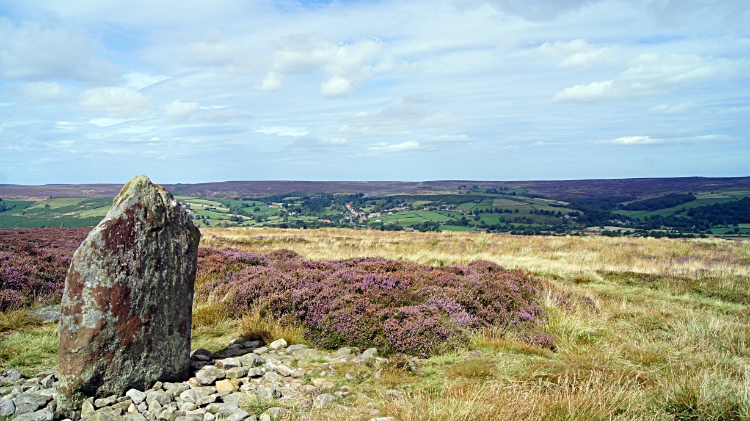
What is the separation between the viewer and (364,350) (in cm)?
675

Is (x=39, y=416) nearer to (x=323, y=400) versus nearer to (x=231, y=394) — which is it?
(x=231, y=394)

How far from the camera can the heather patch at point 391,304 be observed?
6.89 m

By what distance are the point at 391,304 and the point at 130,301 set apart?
15.4 ft

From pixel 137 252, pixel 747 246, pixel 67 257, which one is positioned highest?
pixel 137 252

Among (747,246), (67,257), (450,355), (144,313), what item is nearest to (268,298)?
(144,313)

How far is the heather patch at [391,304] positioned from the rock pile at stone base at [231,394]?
0.68 m

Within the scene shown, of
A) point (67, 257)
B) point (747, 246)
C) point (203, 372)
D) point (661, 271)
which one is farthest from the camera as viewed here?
point (747, 246)

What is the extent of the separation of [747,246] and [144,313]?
102 ft

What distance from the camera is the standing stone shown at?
475 cm

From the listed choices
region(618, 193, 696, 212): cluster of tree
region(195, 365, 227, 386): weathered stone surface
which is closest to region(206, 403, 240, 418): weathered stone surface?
region(195, 365, 227, 386): weathered stone surface

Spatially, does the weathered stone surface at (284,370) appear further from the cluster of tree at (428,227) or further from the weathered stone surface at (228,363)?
the cluster of tree at (428,227)

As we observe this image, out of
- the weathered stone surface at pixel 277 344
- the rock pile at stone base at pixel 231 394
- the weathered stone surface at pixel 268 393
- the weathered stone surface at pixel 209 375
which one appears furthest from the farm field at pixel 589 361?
the weathered stone surface at pixel 209 375

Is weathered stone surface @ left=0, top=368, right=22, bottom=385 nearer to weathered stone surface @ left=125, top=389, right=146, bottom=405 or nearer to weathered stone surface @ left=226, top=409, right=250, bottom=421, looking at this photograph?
weathered stone surface @ left=125, top=389, right=146, bottom=405

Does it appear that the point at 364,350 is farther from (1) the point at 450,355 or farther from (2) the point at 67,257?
(2) the point at 67,257
